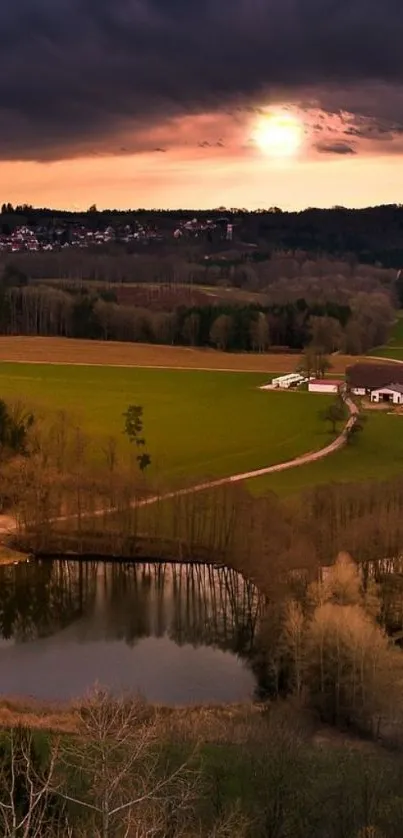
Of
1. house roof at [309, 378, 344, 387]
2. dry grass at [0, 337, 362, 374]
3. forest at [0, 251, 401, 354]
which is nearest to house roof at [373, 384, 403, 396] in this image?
house roof at [309, 378, 344, 387]

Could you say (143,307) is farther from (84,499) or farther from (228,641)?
(228,641)

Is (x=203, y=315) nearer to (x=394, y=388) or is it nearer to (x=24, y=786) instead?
(x=394, y=388)

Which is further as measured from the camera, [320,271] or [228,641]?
[320,271]

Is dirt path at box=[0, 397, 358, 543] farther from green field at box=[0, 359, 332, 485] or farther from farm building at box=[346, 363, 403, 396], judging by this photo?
farm building at box=[346, 363, 403, 396]

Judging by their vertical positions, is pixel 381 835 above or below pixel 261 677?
above

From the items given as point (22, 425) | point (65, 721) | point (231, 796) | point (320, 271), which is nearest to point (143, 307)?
point (22, 425)

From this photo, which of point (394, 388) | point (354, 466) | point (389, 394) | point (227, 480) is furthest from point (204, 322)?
point (227, 480)

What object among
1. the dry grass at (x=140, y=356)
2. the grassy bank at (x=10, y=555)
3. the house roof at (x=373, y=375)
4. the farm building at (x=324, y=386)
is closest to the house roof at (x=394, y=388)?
the house roof at (x=373, y=375)
